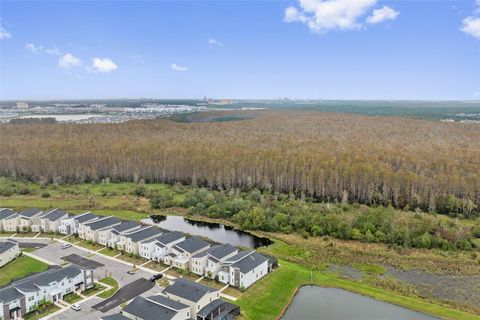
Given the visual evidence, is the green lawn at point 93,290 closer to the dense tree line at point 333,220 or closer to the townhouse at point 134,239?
the townhouse at point 134,239

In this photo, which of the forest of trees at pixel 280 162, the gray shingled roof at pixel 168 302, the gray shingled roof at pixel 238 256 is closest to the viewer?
the gray shingled roof at pixel 168 302

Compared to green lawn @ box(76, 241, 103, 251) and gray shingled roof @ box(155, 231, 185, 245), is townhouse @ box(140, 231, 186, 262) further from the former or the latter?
green lawn @ box(76, 241, 103, 251)

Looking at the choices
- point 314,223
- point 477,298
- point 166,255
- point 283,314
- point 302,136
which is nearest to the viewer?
point 283,314

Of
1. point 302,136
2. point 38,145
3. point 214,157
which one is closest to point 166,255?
point 214,157

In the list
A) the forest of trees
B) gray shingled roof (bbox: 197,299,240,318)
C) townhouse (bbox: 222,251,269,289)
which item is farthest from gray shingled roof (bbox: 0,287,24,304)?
the forest of trees

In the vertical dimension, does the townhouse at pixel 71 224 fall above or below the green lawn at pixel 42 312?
above

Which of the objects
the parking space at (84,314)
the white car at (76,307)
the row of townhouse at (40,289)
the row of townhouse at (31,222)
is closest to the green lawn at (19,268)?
the row of townhouse at (40,289)

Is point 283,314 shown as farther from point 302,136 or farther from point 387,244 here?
point 302,136
